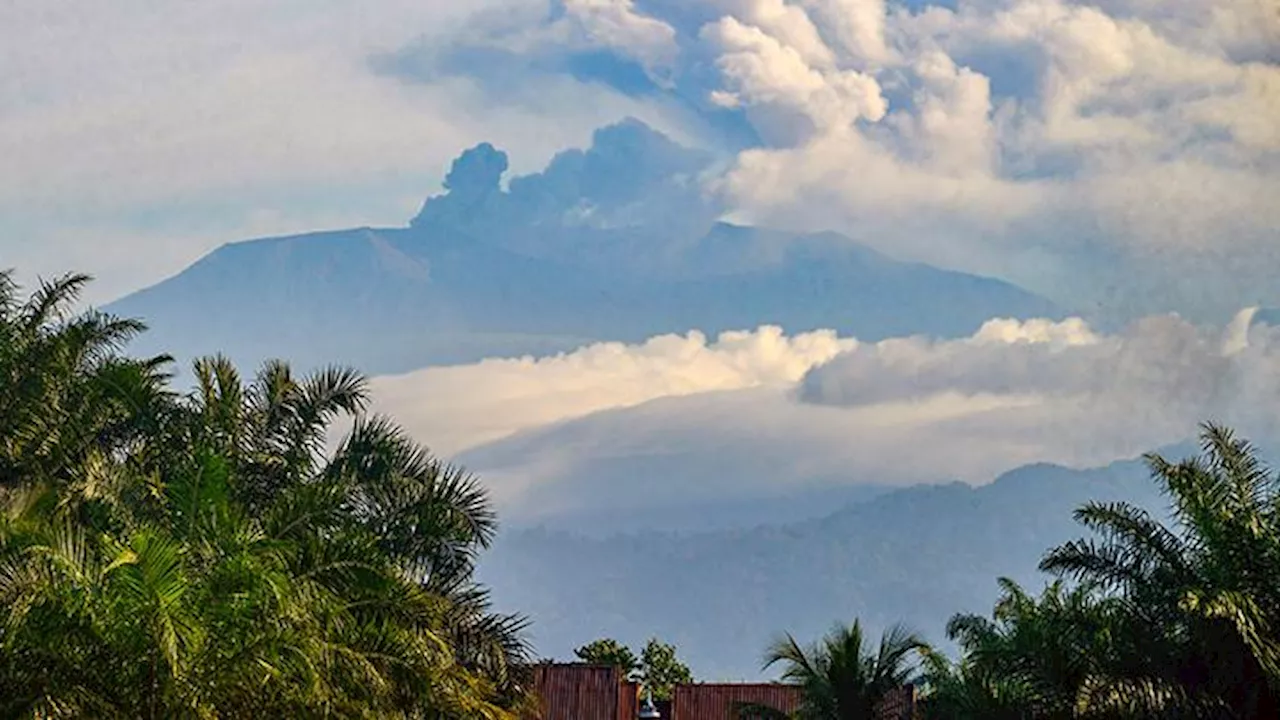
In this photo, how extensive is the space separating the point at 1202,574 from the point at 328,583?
11.7m

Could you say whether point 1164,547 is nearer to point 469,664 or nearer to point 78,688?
point 469,664

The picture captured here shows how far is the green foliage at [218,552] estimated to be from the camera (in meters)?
18.6

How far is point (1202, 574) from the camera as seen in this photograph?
2661 centimetres

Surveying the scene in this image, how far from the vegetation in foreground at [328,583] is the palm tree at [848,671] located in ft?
0.17

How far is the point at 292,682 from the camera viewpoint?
1984 cm

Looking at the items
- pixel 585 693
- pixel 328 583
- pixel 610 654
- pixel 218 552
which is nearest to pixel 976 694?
pixel 328 583

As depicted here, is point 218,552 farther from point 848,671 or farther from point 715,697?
point 715,697

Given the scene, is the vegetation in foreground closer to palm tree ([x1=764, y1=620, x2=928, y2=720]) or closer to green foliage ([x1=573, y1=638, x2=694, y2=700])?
palm tree ([x1=764, y1=620, x2=928, y2=720])

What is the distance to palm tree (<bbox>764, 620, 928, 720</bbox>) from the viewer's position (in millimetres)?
34656

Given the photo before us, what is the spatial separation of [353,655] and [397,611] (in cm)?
296

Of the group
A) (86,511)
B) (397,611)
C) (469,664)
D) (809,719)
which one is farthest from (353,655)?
(809,719)

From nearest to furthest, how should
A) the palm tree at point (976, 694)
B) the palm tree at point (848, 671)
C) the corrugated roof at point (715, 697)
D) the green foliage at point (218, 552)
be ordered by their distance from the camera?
1. the green foliage at point (218, 552)
2. the palm tree at point (976, 694)
3. the palm tree at point (848, 671)
4. the corrugated roof at point (715, 697)

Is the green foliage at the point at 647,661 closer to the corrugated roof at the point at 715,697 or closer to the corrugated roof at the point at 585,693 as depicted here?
the corrugated roof at the point at 715,697

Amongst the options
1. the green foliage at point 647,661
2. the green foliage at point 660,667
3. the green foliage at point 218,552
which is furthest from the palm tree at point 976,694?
the green foliage at point 660,667
